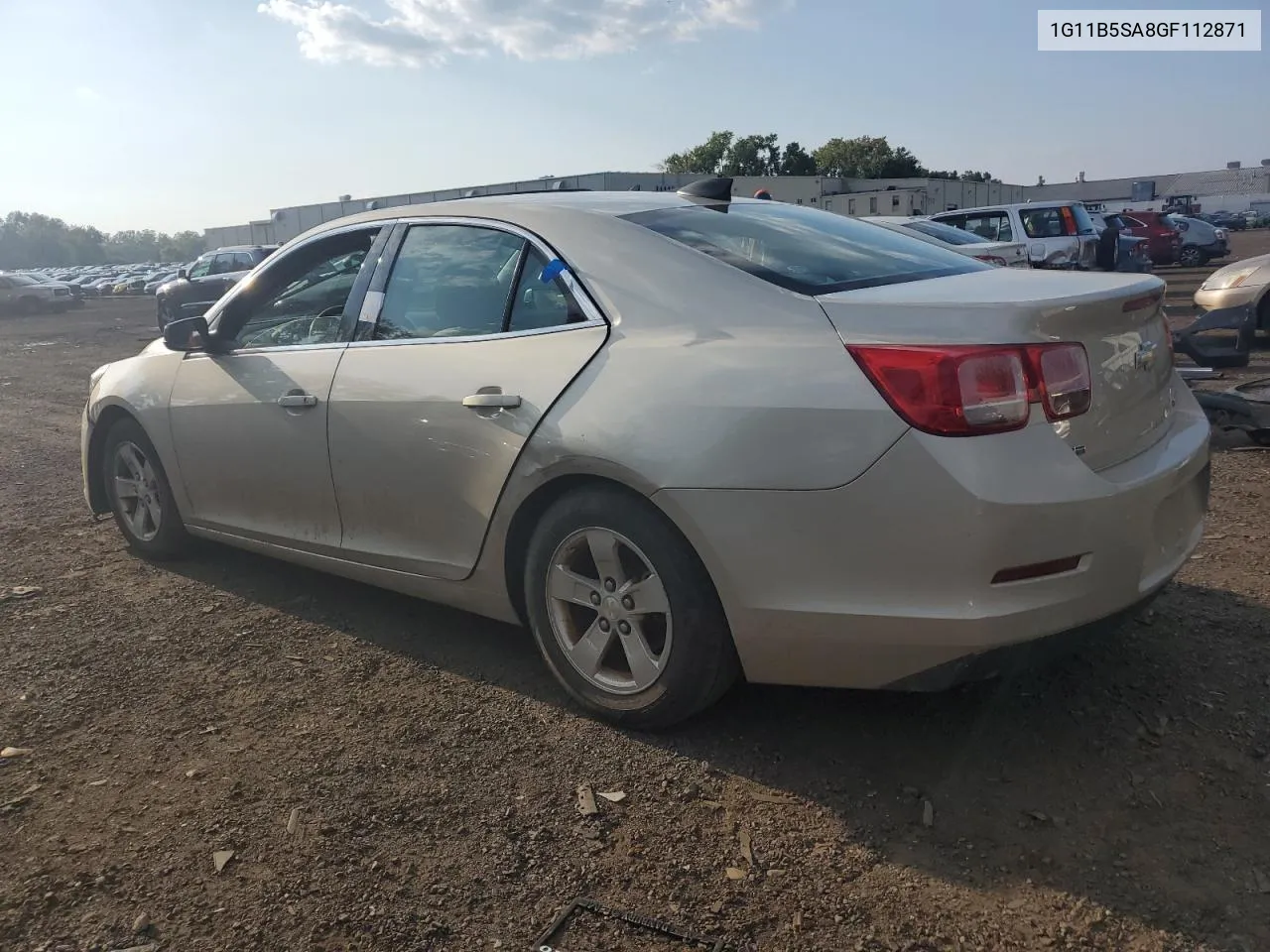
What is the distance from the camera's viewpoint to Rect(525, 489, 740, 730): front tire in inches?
111

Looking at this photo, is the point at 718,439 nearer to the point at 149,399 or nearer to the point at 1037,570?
the point at 1037,570

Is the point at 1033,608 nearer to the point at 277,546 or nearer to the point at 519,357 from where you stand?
the point at 519,357

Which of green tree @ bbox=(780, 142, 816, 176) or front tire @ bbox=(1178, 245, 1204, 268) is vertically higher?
green tree @ bbox=(780, 142, 816, 176)

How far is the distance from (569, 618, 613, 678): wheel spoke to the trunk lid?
3.78 ft

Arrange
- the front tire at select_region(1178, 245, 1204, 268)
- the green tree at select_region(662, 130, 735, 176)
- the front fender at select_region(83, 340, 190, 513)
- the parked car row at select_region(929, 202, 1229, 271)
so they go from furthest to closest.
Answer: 1. the green tree at select_region(662, 130, 735, 176)
2. the front tire at select_region(1178, 245, 1204, 268)
3. the parked car row at select_region(929, 202, 1229, 271)
4. the front fender at select_region(83, 340, 190, 513)

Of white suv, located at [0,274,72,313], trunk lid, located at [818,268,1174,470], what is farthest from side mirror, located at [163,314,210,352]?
white suv, located at [0,274,72,313]

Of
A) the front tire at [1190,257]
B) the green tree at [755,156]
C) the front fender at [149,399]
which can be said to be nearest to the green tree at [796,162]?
the green tree at [755,156]

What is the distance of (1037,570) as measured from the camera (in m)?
2.43

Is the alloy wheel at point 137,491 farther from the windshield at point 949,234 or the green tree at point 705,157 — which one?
the green tree at point 705,157

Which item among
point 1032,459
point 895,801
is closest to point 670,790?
point 895,801

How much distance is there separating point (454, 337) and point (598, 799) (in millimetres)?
1575

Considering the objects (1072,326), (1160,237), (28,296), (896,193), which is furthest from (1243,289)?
(28,296)

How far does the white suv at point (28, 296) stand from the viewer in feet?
113

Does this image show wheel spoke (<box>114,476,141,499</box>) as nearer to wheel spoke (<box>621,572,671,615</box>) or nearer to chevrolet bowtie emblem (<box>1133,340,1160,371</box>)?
wheel spoke (<box>621,572,671,615</box>)
